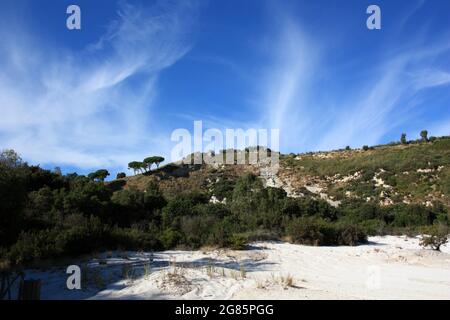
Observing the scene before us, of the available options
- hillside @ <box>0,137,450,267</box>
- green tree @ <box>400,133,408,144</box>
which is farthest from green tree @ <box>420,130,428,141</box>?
hillside @ <box>0,137,450,267</box>

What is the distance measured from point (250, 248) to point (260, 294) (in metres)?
→ 6.45

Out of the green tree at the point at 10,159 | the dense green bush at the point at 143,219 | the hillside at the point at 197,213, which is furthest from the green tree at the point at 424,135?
the green tree at the point at 10,159

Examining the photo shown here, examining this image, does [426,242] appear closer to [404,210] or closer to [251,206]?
[251,206]

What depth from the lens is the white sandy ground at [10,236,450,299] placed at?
7915 mm

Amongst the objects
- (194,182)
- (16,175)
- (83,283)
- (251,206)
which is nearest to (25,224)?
(16,175)

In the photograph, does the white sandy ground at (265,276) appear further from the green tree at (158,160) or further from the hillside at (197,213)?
the green tree at (158,160)

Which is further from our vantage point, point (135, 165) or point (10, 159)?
point (135, 165)

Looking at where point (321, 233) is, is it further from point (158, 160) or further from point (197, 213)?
point (158, 160)

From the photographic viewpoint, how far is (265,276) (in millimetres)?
9578

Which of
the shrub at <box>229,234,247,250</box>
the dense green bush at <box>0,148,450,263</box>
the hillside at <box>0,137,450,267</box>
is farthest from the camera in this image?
the shrub at <box>229,234,247,250</box>

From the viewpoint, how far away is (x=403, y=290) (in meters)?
8.50

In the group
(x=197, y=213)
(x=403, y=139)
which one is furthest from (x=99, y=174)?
(x=403, y=139)

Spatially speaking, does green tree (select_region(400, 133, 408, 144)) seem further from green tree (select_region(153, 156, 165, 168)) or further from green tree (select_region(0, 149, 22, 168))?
green tree (select_region(0, 149, 22, 168))

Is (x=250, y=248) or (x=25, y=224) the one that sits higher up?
(x=25, y=224)
